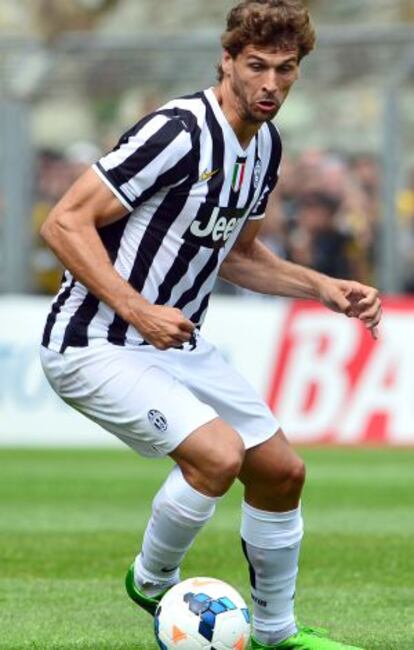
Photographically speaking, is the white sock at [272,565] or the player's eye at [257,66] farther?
the white sock at [272,565]

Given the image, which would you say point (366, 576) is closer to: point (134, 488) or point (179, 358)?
point (179, 358)

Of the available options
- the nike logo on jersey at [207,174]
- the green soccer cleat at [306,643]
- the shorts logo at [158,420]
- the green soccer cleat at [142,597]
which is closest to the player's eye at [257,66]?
the nike logo on jersey at [207,174]

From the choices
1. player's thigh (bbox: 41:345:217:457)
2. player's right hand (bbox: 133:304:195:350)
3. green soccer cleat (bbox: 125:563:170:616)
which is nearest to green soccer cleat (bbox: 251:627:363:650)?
green soccer cleat (bbox: 125:563:170:616)

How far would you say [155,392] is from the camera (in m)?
6.77

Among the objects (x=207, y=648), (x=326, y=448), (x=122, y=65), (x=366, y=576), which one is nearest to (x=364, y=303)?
(x=207, y=648)

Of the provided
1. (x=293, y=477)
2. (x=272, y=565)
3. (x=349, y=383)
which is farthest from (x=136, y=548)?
(x=349, y=383)

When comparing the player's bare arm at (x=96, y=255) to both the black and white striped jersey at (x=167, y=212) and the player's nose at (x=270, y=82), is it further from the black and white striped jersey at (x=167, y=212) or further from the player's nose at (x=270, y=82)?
the player's nose at (x=270, y=82)

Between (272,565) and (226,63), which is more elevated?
(226,63)

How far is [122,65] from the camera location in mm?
20562

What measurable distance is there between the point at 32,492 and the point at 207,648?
313 inches

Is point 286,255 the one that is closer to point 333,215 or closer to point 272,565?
point 333,215

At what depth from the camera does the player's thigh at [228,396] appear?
7012 millimetres

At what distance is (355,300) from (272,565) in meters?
1.09

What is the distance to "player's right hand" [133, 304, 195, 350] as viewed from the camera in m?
6.50
